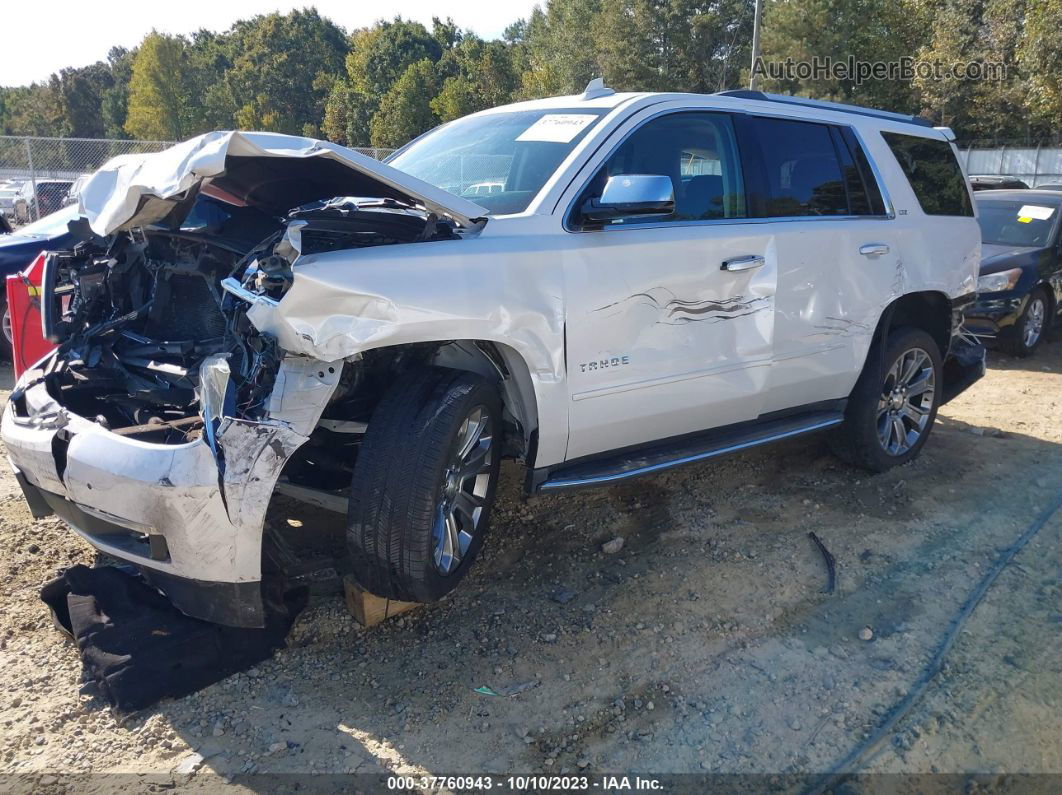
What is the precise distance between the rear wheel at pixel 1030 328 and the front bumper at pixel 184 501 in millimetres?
8369

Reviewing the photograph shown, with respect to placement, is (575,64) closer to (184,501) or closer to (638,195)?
(638,195)

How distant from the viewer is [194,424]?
3049 mm

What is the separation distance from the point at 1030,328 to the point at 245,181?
840cm

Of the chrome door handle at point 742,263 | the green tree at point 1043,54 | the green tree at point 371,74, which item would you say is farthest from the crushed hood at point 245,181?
the green tree at point 371,74

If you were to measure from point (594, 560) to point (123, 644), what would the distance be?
2053 mm

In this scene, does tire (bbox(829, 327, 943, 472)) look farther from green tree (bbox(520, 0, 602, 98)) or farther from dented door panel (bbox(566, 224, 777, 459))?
green tree (bbox(520, 0, 602, 98))

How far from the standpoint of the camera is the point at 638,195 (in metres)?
3.32

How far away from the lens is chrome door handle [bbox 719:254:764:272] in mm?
3926

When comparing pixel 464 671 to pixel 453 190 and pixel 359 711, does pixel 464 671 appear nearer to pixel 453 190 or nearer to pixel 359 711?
pixel 359 711

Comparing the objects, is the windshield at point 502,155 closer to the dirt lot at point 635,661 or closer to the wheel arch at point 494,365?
the wheel arch at point 494,365

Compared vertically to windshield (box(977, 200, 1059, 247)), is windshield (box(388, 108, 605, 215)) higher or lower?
higher

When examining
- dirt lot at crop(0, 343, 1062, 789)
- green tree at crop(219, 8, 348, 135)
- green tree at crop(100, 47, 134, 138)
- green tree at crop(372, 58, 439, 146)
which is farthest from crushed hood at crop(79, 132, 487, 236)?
green tree at crop(100, 47, 134, 138)

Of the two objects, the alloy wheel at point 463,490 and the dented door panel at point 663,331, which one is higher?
the dented door panel at point 663,331

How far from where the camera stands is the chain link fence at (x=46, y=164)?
17375mm
